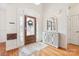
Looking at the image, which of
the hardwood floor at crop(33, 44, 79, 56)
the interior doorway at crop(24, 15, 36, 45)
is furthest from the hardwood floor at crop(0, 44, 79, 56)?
the interior doorway at crop(24, 15, 36, 45)

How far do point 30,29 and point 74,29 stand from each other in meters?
0.81

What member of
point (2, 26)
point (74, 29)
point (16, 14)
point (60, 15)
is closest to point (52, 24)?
point (60, 15)

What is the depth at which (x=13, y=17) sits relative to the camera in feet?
5.54

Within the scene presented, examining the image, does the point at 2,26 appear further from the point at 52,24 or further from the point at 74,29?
the point at 74,29

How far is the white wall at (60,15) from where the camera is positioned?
172 cm

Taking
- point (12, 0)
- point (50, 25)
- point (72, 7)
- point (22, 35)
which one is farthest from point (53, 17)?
point (12, 0)

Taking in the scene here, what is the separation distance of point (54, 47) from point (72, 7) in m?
0.79

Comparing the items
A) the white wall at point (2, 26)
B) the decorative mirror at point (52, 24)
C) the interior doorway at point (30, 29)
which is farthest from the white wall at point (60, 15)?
the white wall at point (2, 26)

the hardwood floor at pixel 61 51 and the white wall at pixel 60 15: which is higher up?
the white wall at pixel 60 15

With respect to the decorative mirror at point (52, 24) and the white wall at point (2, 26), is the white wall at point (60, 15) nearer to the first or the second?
the decorative mirror at point (52, 24)

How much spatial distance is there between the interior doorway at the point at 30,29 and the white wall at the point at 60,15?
211 millimetres

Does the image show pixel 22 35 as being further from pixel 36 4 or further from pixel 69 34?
pixel 69 34

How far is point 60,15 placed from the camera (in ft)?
5.69

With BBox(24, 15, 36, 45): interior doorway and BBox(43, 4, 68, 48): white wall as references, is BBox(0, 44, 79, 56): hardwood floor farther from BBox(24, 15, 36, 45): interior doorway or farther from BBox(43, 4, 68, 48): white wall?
BBox(24, 15, 36, 45): interior doorway
